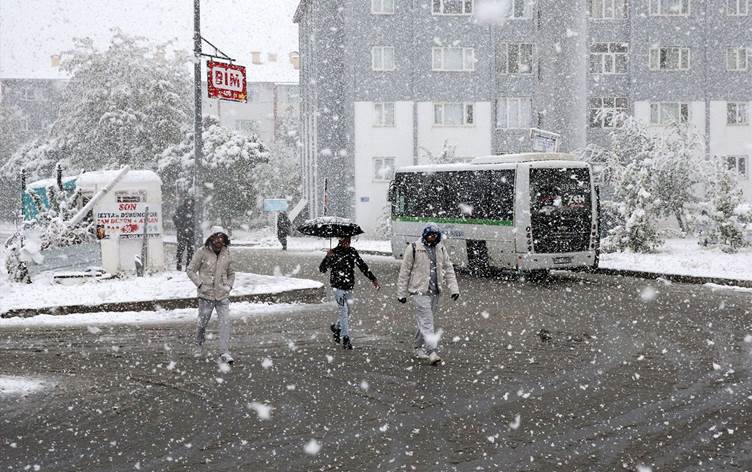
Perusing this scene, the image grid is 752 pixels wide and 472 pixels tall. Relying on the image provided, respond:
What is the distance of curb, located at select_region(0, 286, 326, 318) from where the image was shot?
14.9 m

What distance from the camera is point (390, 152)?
49156 mm

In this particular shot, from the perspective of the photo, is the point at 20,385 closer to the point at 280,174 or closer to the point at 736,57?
the point at 736,57

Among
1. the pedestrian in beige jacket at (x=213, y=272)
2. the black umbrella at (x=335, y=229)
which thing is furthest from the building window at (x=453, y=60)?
the pedestrian in beige jacket at (x=213, y=272)

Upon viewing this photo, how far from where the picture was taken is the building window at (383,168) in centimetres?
4892

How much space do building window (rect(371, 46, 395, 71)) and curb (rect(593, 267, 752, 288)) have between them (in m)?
26.8

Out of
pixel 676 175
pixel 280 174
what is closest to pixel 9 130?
pixel 280 174

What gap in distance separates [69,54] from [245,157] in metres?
15.9

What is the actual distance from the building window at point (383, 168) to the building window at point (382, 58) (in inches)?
193

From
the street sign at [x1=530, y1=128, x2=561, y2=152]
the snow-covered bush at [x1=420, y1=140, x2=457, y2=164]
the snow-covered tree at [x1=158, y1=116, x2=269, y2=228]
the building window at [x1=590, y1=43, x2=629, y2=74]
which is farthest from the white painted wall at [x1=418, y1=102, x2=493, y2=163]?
the street sign at [x1=530, y1=128, x2=561, y2=152]

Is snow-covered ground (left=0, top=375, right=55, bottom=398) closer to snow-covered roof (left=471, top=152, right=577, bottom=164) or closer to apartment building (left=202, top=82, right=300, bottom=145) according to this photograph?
snow-covered roof (left=471, top=152, right=577, bottom=164)

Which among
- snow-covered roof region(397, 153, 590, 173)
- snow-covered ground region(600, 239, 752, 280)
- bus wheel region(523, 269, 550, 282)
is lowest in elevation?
bus wheel region(523, 269, 550, 282)

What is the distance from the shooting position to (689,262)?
24.6m

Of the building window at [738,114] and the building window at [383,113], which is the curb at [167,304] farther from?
the building window at [738,114]

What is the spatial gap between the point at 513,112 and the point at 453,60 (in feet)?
14.4
